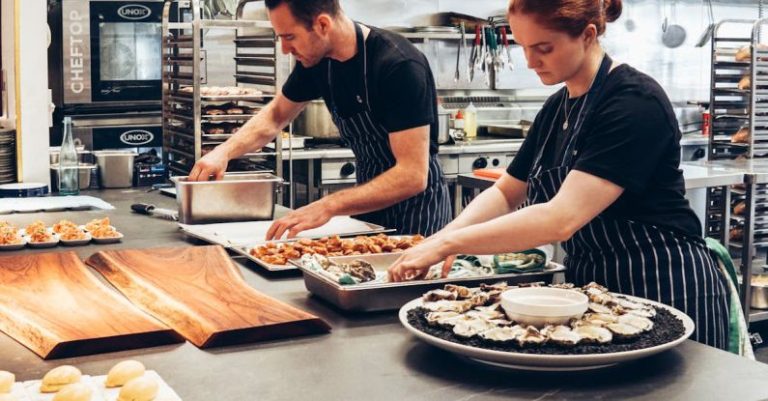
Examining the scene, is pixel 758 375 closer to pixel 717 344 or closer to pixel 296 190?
pixel 717 344

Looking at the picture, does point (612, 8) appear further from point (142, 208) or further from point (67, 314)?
point (142, 208)

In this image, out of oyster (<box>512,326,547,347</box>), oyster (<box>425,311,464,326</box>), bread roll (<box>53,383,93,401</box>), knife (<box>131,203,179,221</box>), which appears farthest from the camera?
knife (<box>131,203,179,221</box>)

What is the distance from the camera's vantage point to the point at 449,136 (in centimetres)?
658

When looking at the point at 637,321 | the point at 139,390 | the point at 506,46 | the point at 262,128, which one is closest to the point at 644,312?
the point at 637,321

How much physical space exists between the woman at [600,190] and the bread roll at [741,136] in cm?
409

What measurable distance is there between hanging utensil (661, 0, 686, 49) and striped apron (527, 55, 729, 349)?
6.67 metres

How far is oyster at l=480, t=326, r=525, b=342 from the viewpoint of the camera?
5.41 feet

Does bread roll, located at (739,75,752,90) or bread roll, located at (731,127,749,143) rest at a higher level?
bread roll, located at (739,75,752,90)

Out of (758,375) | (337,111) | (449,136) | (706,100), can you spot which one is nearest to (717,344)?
(758,375)

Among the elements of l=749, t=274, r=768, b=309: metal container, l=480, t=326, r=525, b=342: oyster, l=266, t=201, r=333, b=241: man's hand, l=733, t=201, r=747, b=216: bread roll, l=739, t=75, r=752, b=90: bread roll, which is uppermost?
l=739, t=75, r=752, b=90: bread roll

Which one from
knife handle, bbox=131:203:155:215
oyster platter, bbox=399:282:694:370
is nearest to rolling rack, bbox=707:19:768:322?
knife handle, bbox=131:203:155:215

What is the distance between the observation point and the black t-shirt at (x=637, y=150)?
211cm

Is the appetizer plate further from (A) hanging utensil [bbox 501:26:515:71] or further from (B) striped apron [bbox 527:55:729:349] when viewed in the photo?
(A) hanging utensil [bbox 501:26:515:71]

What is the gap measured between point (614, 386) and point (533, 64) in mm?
915
